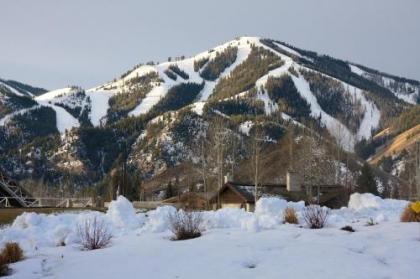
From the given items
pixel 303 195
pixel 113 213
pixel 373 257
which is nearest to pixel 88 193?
pixel 303 195

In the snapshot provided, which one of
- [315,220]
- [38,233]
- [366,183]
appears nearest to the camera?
[315,220]

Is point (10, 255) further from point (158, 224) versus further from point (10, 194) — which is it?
point (10, 194)

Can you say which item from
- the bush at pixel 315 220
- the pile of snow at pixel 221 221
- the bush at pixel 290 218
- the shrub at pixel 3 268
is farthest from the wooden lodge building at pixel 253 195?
the shrub at pixel 3 268

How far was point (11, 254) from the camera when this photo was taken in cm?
1037

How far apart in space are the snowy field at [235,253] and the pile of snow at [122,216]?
58.3 inches

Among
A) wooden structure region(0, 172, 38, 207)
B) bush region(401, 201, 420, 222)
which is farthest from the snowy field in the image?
wooden structure region(0, 172, 38, 207)

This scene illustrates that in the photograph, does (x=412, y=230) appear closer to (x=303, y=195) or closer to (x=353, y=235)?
(x=353, y=235)

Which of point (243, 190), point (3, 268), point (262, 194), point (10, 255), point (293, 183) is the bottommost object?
point (3, 268)

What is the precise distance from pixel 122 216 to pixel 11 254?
5.89m

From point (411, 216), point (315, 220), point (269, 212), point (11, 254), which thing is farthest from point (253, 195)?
point (11, 254)

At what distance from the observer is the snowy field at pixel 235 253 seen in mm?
8391

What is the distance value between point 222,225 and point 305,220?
2005 millimetres

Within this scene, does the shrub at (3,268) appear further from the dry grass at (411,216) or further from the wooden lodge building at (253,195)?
the wooden lodge building at (253,195)

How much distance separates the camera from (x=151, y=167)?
190 meters
